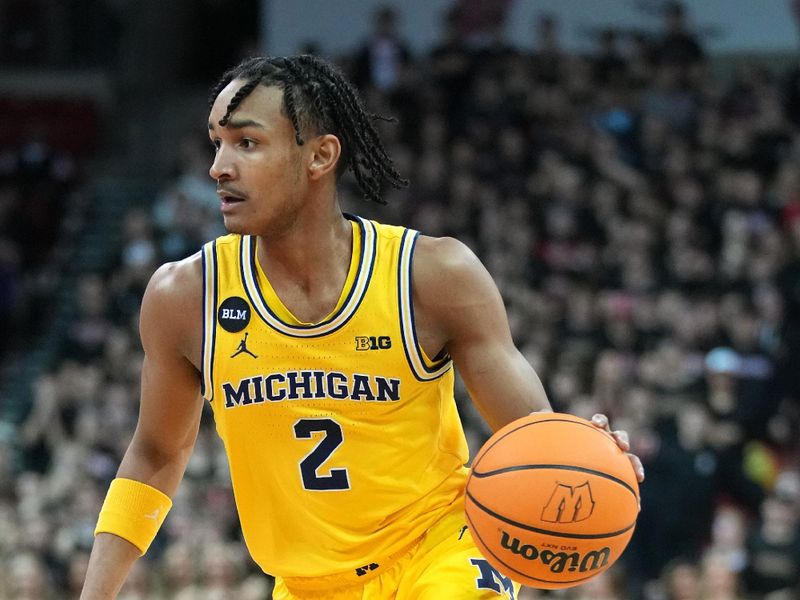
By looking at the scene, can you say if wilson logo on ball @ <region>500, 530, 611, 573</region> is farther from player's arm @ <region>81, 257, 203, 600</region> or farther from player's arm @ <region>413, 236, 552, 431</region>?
player's arm @ <region>81, 257, 203, 600</region>

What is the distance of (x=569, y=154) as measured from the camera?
42.2ft

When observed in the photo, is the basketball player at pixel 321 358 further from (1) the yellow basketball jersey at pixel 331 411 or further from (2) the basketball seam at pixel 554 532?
(2) the basketball seam at pixel 554 532

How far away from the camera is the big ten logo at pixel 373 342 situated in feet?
13.5

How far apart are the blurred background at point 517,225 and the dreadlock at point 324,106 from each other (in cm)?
543

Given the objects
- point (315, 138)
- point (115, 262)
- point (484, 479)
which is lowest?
point (115, 262)

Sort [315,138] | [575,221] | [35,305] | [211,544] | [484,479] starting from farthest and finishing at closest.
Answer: [35,305]
[575,221]
[211,544]
[315,138]
[484,479]

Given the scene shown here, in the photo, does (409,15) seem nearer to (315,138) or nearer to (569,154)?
(569,154)

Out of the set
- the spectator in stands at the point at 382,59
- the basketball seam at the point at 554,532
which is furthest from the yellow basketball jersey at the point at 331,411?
the spectator in stands at the point at 382,59

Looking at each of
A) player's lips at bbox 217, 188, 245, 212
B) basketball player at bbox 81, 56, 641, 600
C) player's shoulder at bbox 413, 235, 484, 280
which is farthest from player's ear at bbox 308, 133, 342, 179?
player's shoulder at bbox 413, 235, 484, 280

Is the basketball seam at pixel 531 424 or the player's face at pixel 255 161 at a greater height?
the player's face at pixel 255 161

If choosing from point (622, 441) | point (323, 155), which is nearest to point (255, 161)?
point (323, 155)

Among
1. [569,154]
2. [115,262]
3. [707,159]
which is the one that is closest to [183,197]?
[115,262]

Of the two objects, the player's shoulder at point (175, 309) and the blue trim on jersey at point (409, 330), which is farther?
the player's shoulder at point (175, 309)

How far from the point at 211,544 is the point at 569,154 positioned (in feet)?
16.4
